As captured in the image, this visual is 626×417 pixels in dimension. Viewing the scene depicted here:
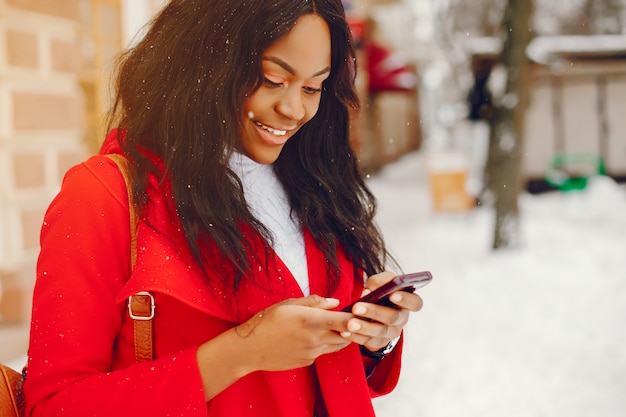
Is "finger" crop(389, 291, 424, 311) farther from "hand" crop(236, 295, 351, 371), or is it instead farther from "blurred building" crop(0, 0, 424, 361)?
"blurred building" crop(0, 0, 424, 361)

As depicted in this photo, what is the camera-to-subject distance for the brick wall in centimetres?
199

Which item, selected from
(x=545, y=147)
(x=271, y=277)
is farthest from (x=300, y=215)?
(x=545, y=147)

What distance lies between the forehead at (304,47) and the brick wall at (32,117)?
1006 mm

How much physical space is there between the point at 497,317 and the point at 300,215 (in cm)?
451

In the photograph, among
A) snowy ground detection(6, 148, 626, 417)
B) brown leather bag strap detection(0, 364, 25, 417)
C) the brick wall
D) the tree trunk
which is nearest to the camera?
brown leather bag strap detection(0, 364, 25, 417)

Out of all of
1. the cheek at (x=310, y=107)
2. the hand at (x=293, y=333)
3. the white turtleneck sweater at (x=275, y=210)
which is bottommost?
the hand at (x=293, y=333)

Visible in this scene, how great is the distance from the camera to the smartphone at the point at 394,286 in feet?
3.82

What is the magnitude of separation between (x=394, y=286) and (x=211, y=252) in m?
0.35

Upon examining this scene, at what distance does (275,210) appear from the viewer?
151cm

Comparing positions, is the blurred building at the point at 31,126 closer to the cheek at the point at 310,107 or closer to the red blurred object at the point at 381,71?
the cheek at the point at 310,107

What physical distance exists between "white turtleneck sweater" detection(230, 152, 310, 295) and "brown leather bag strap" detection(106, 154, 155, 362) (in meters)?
0.25

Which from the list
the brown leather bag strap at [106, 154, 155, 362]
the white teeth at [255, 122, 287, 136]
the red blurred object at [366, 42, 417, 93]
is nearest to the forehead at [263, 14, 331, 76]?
the white teeth at [255, 122, 287, 136]

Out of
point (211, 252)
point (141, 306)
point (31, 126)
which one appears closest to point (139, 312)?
point (141, 306)

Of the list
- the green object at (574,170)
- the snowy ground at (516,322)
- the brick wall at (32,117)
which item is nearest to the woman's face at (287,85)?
the snowy ground at (516,322)
